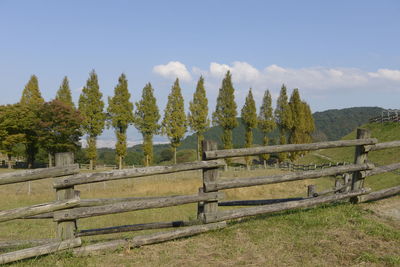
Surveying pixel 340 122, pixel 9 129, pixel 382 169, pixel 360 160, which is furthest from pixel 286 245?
pixel 340 122

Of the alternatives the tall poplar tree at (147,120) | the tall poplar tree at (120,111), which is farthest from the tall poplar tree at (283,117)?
the tall poplar tree at (120,111)

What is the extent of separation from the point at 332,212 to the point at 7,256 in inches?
240

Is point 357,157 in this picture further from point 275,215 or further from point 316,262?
point 316,262

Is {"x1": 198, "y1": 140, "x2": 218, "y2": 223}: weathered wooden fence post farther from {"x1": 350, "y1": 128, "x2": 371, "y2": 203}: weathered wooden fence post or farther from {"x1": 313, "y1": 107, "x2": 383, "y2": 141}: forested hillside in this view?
{"x1": 313, "y1": 107, "x2": 383, "y2": 141}: forested hillside

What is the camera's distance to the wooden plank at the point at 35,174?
485 cm

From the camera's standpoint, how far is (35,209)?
4.94 meters

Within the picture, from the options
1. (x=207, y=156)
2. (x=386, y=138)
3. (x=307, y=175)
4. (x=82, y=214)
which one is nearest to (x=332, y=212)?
(x=307, y=175)

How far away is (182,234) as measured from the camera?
5.79 m

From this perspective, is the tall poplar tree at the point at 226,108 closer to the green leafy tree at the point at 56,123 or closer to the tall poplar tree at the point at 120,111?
the tall poplar tree at the point at 120,111

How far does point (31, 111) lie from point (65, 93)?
21.3 feet

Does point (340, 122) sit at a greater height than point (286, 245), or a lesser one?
greater

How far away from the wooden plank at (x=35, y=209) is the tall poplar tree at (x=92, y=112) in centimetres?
4703

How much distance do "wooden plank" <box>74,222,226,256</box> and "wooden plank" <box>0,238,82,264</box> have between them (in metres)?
0.14

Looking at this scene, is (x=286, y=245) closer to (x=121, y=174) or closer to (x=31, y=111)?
(x=121, y=174)
